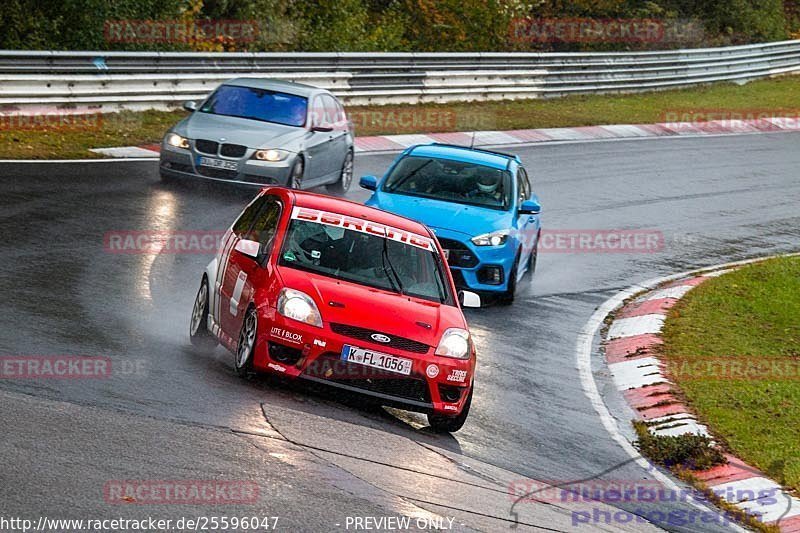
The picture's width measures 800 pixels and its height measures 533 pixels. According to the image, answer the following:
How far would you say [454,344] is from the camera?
30.7 ft

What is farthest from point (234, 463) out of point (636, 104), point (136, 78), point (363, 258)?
point (636, 104)

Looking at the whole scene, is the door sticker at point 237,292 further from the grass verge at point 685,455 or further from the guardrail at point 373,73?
the guardrail at point 373,73

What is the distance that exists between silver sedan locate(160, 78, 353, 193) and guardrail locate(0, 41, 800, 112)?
451 centimetres

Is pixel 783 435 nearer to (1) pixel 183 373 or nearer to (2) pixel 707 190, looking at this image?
(1) pixel 183 373

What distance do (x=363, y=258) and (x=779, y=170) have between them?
2004 centimetres

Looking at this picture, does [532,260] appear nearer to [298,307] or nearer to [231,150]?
[231,150]

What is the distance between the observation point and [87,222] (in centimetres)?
1503
